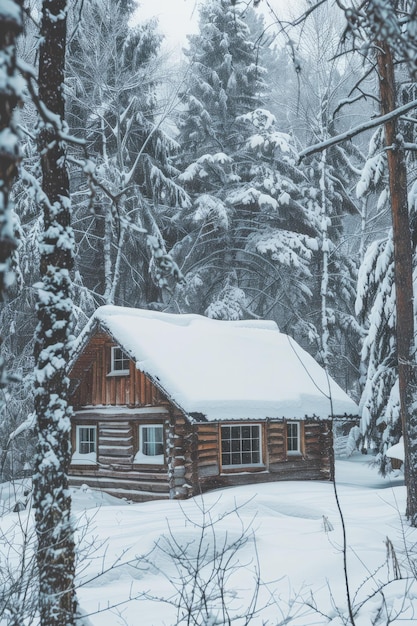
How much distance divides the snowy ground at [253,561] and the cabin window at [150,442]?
2.15 metres

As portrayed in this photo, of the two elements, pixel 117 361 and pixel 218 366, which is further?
pixel 117 361

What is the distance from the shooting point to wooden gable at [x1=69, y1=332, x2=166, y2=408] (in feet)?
62.7

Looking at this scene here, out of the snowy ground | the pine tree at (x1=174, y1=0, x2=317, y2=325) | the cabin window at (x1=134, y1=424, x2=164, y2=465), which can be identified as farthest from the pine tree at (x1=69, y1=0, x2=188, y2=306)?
the snowy ground

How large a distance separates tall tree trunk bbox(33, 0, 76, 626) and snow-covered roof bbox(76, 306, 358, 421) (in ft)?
36.5

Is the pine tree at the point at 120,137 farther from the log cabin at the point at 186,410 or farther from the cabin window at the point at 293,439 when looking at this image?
the cabin window at the point at 293,439

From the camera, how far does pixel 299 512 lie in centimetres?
1441

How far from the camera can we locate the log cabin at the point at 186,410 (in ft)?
59.1

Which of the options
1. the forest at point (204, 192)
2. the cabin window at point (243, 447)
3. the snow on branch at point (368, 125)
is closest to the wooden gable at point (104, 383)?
the forest at point (204, 192)

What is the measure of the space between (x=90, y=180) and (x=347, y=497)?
50.3 feet

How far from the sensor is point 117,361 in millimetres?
20688

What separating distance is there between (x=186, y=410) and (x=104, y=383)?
458cm

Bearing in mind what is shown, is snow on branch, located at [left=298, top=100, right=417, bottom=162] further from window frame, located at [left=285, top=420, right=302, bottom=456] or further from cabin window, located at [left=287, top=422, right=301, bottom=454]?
cabin window, located at [left=287, top=422, right=301, bottom=454]

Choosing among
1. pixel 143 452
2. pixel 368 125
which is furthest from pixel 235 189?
pixel 368 125

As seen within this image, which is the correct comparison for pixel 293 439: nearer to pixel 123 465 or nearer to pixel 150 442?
pixel 150 442
